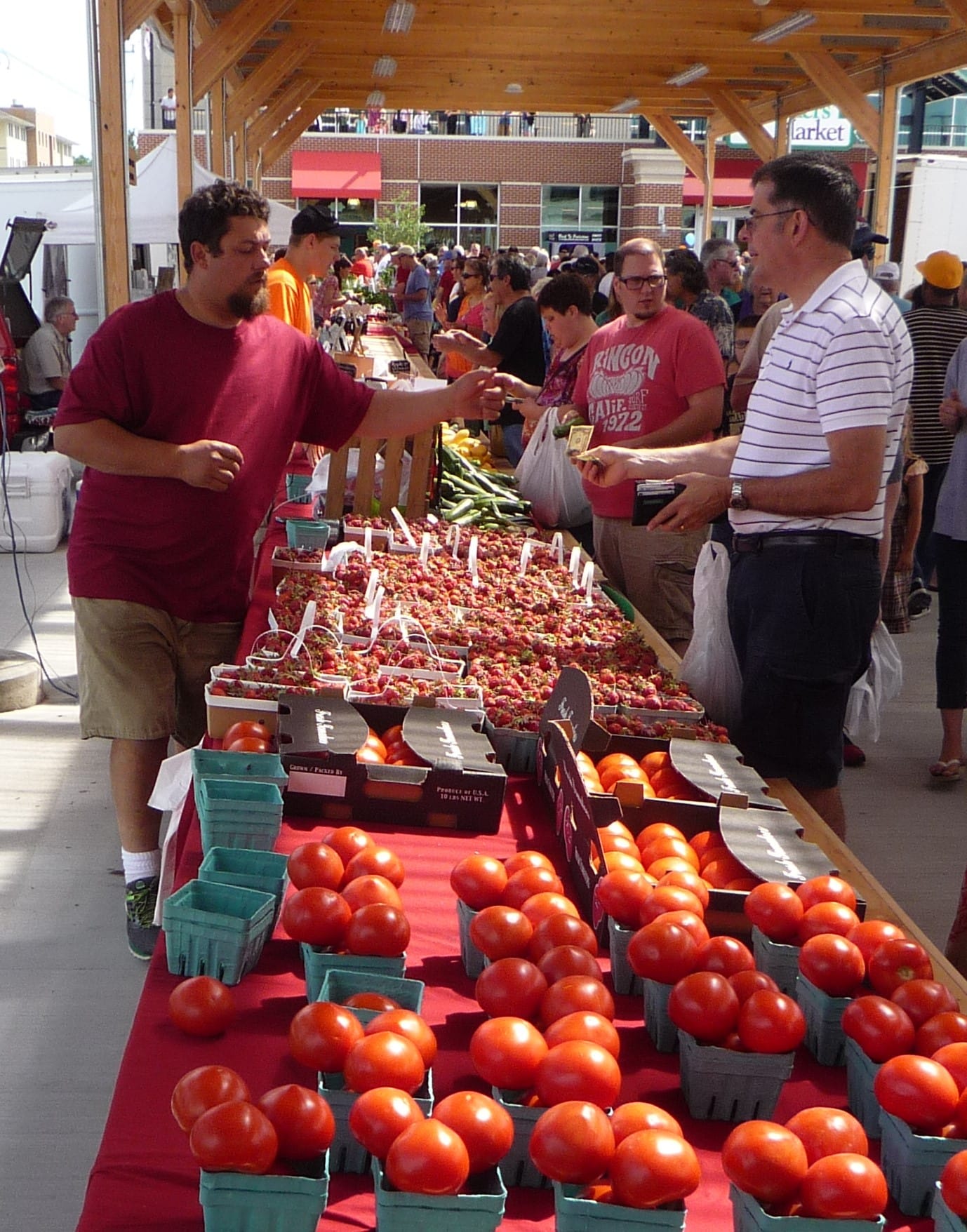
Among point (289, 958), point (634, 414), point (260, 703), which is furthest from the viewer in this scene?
point (634, 414)

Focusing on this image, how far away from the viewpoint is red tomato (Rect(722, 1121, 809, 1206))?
1090 mm

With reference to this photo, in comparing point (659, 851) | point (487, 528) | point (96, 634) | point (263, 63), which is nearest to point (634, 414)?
point (487, 528)

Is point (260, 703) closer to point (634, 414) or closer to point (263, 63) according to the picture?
point (634, 414)

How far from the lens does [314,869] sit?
1.69m

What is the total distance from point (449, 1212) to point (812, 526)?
5.68 feet

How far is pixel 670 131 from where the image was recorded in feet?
69.9

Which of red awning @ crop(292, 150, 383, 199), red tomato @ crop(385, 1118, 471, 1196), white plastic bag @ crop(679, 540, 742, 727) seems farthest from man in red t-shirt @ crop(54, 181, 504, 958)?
red awning @ crop(292, 150, 383, 199)

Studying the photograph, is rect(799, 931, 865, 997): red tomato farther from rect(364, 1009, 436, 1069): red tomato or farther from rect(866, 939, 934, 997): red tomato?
rect(364, 1009, 436, 1069): red tomato

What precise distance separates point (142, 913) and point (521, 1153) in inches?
86.3

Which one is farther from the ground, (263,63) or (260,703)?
(263,63)

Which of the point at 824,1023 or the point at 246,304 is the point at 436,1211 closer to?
the point at 824,1023

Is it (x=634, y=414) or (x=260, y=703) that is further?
(x=634, y=414)

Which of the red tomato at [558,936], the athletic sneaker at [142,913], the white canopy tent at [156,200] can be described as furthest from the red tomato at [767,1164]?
the white canopy tent at [156,200]

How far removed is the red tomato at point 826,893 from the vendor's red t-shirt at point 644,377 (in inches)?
106
